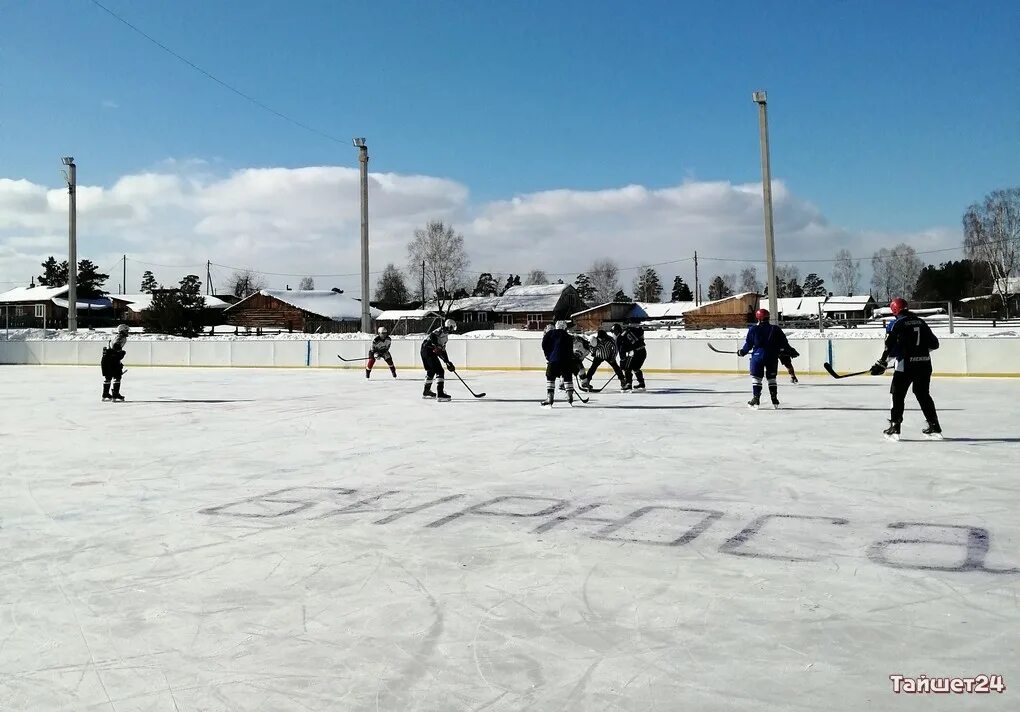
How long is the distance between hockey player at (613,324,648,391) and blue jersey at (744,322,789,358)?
394 cm

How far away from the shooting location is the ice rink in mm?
2846

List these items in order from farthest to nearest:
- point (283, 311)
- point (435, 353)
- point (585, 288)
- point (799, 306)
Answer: point (585, 288) → point (799, 306) → point (283, 311) → point (435, 353)

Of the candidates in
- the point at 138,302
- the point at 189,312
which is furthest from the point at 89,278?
the point at 189,312

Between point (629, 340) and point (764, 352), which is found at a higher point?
point (629, 340)

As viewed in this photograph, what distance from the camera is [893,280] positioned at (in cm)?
10538

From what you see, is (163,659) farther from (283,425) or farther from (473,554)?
(283,425)

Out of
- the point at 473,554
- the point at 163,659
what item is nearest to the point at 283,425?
the point at 473,554

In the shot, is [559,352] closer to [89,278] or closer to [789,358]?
[789,358]

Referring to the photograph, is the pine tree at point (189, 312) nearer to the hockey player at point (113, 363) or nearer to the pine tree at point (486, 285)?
the hockey player at point (113, 363)

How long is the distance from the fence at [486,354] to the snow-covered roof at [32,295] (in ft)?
126

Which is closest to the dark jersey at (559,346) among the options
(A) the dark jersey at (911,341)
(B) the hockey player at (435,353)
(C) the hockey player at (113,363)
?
(B) the hockey player at (435,353)

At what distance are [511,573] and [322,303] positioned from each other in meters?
64.9

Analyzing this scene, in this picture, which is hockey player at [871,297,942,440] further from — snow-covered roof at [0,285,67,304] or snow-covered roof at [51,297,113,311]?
snow-covered roof at [0,285,67,304]

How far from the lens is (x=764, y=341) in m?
12.5
